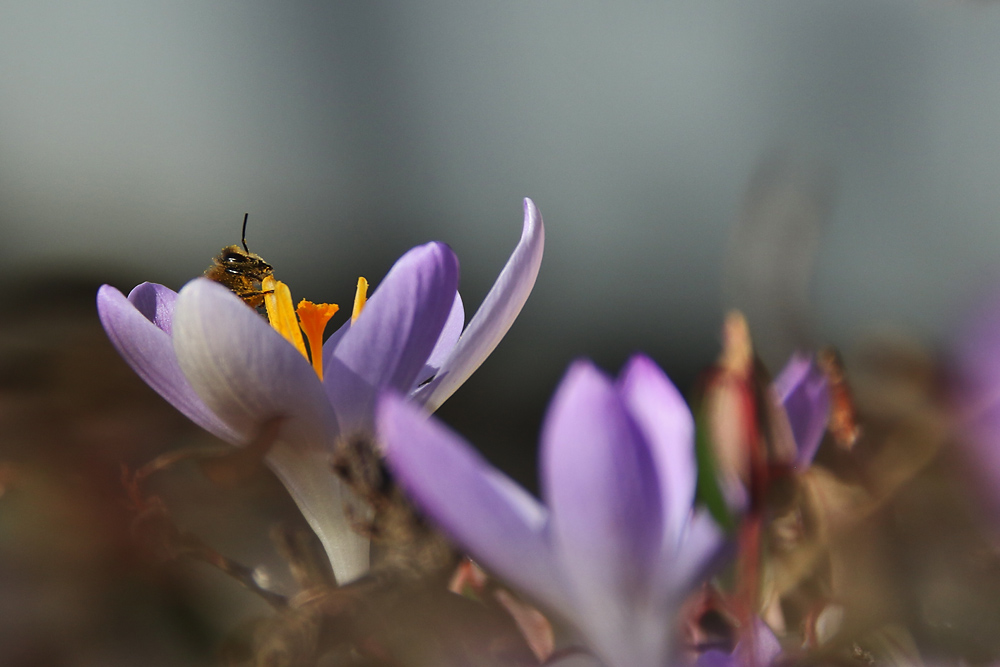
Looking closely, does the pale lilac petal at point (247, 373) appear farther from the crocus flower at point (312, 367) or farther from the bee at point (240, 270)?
the bee at point (240, 270)

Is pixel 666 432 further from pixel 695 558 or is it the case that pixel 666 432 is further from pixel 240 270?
pixel 240 270

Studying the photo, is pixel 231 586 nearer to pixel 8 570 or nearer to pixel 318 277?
pixel 8 570

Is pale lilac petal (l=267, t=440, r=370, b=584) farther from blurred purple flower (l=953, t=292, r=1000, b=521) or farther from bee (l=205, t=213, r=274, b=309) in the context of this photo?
bee (l=205, t=213, r=274, b=309)

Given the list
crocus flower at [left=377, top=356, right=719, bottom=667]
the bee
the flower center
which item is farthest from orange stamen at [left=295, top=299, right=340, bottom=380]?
the bee

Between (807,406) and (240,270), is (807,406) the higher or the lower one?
the higher one

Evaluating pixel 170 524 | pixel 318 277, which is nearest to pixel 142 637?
pixel 170 524

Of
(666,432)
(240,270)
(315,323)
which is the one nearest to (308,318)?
(315,323)

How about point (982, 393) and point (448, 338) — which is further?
point (448, 338)

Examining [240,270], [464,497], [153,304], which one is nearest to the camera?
[464,497]
